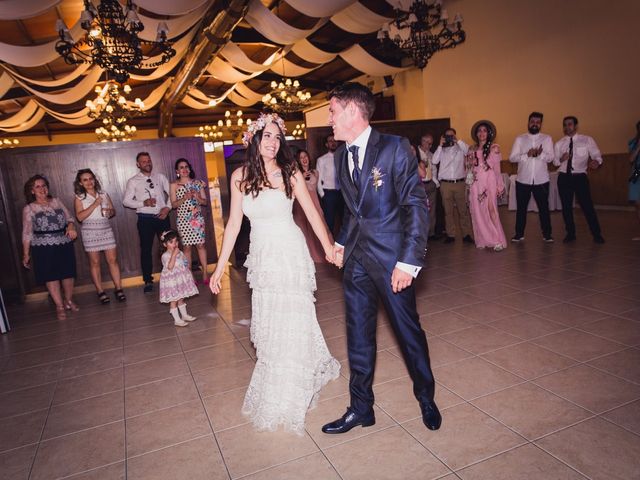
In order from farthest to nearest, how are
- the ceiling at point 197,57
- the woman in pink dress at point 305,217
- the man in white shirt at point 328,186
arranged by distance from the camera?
the ceiling at point 197,57 < the man in white shirt at point 328,186 < the woman in pink dress at point 305,217

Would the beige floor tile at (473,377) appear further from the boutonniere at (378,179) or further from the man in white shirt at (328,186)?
the man in white shirt at (328,186)

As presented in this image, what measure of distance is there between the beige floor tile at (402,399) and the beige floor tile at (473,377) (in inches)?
3.3

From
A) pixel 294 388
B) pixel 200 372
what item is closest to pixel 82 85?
pixel 200 372

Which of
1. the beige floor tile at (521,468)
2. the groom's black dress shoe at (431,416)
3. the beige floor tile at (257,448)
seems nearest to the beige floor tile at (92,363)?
the beige floor tile at (257,448)

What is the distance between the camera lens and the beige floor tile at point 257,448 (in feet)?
A: 7.00

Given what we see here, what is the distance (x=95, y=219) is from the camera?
17.6ft

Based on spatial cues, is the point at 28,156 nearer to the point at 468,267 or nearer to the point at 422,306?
the point at 422,306

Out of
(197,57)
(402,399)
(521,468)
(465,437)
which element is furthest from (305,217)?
(197,57)

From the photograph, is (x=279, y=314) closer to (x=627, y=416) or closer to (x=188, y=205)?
(x=627, y=416)

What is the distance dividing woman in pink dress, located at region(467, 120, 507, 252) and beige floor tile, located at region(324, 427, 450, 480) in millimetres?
4718

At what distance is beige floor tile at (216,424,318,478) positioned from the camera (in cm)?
213

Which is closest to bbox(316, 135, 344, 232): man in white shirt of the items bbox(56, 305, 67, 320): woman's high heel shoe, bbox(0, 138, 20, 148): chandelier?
bbox(56, 305, 67, 320): woman's high heel shoe

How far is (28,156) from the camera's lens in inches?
242

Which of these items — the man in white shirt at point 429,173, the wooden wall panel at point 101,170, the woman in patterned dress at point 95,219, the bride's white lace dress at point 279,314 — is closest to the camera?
the bride's white lace dress at point 279,314
